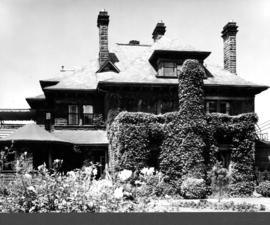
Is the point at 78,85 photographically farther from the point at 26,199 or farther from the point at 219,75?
the point at 26,199

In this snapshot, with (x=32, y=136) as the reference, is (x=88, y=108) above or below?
above

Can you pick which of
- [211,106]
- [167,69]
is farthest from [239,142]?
[167,69]

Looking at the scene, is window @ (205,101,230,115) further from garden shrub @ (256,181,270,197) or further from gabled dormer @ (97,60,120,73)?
gabled dormer @ (97,60,120,73)

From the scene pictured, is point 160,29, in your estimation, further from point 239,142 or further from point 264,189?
point 264,189

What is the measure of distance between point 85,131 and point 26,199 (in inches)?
825

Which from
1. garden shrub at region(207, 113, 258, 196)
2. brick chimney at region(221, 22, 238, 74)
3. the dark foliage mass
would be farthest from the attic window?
brick chimney at region(221, 22, 238, 74)

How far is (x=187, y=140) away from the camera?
2517cm

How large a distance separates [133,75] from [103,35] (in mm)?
4234

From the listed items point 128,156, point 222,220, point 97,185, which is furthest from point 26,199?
point 128,156

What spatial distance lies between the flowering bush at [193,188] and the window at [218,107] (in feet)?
22.5

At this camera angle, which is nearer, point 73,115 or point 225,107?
point 225,107

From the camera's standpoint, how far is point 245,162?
26.4 m

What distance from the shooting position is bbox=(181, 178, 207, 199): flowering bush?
76.8 ft

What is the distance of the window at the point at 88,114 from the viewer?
29984mm
